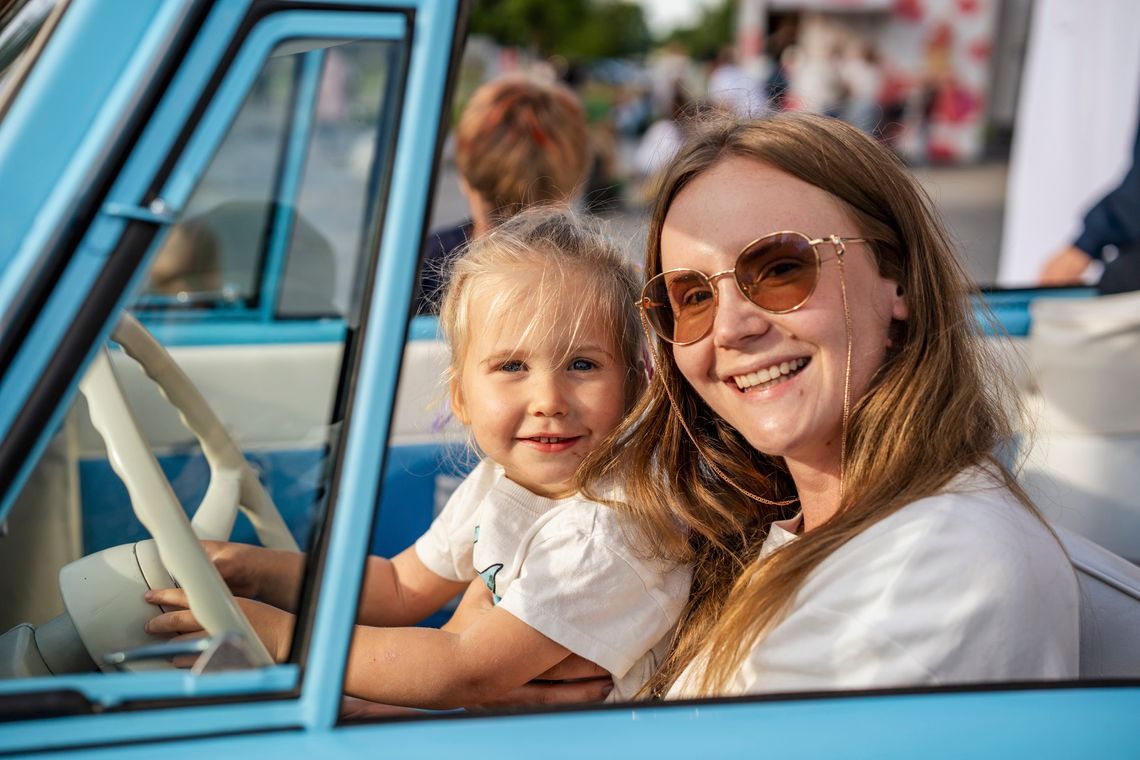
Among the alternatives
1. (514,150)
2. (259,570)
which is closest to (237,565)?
(259,570)

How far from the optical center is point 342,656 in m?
0.98

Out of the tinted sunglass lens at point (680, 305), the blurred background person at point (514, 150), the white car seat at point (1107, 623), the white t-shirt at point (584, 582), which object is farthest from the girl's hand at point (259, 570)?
the blurred background person at point (514, 150)

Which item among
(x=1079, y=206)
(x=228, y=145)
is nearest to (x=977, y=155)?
(x=1079, y=206)

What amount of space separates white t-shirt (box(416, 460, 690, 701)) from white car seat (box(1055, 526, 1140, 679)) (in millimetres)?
506

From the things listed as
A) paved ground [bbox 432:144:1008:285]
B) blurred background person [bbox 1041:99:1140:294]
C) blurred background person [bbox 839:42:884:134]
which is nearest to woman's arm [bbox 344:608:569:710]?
paved ground [bbox 432:144:1008:285]

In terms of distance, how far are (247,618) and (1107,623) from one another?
1030 millimetres

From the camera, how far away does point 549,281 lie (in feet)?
5.48

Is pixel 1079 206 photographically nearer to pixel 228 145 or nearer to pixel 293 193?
pixel 293 193

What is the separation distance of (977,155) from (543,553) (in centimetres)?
1976

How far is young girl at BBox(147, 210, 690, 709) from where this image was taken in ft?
4.73

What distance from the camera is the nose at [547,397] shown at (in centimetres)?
162

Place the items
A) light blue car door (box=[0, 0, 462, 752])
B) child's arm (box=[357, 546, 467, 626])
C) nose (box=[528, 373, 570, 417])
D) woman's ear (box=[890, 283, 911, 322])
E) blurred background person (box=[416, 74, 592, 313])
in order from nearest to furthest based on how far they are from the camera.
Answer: light blue car door (box=[0, 0, 462, 752]) < woman's ear (box=[890, 283, 911, 322]) < nose (box=[528, 373, 570, 417]) < child's arm (box=[357, 546, 467, 626]) < blurred background person (box=[416, 74, 592, 313])

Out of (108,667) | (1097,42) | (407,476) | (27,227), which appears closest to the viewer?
(27,227)

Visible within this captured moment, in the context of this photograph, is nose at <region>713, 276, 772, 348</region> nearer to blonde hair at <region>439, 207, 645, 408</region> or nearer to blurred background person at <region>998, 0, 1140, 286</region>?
blonde hair at <region>439, 207, 645, 408</region>
